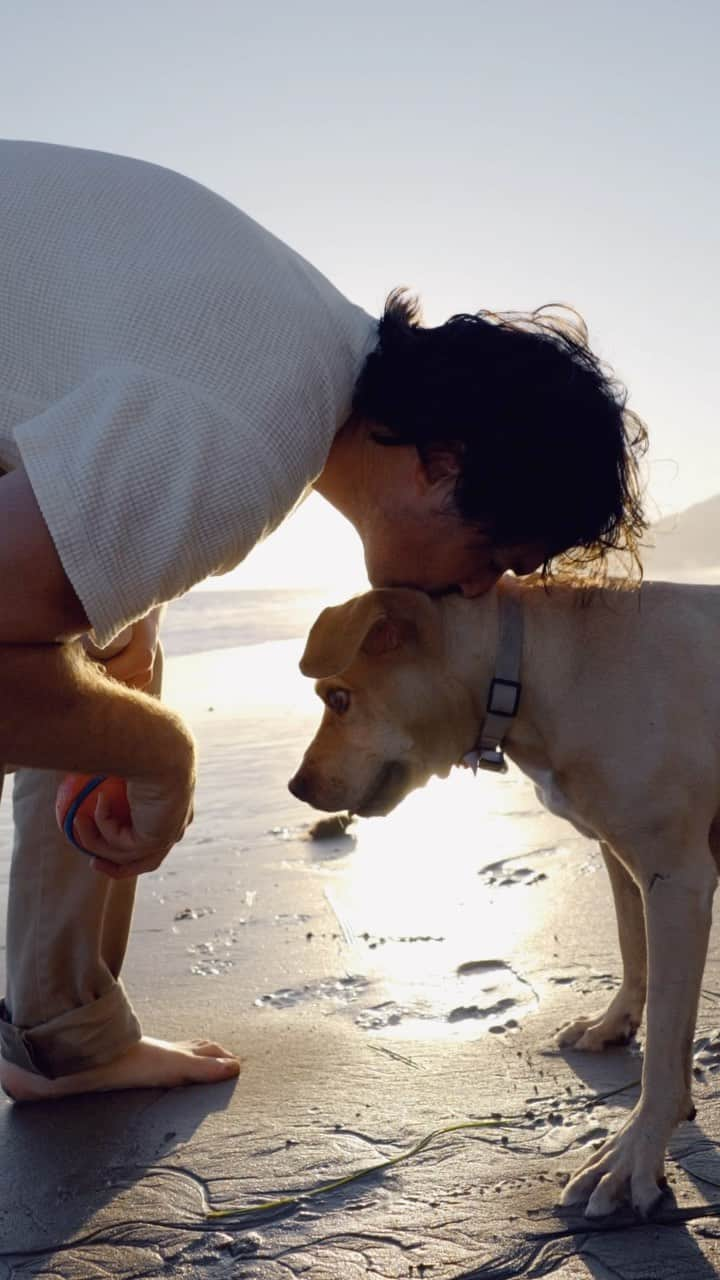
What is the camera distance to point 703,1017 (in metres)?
3.47

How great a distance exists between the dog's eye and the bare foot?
1.03 metres

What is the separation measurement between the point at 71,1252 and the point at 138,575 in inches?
60.6

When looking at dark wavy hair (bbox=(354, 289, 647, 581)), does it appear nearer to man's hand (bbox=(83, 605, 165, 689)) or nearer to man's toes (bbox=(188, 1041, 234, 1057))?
man's hand (bbox=(83, 605, 165, 689))

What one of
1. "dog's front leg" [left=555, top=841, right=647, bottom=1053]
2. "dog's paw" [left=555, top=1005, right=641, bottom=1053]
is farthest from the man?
"dog's paw" [left=555, top=1005, right=641, bottom=1053]

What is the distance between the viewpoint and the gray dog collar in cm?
330

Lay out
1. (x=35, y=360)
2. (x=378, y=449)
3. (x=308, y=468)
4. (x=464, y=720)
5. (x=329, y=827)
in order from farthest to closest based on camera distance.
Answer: (x=329, y=827) → (x=464, y=720) → (x=378, y=449) → (x=308, y=468) → (x=35, y=360)

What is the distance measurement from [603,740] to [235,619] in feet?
59.8

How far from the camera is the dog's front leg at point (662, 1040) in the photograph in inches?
106

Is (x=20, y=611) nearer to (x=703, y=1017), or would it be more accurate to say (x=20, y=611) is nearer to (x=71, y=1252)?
(x=71, y=1252)

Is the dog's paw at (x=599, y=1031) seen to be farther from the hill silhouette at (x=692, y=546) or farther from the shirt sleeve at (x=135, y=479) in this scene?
the hill silhouette at (x=692, y=546)

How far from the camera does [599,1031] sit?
3463 mm

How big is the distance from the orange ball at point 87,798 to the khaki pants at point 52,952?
0.53m

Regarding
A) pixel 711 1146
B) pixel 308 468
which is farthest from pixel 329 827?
pixel 308 468

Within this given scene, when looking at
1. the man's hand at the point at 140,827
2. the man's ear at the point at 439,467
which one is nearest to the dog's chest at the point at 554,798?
the man's ear at the point at 439,467
